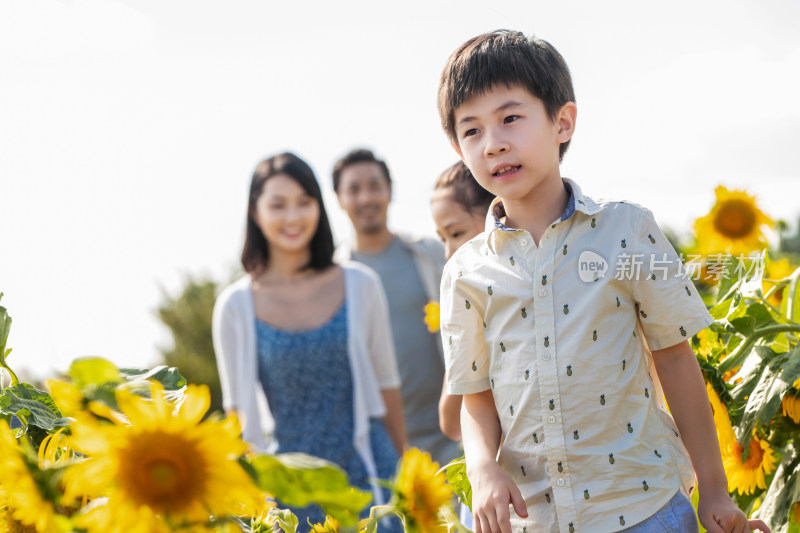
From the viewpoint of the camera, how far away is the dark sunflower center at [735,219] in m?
3.87

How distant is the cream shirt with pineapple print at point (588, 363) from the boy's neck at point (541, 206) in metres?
0.04

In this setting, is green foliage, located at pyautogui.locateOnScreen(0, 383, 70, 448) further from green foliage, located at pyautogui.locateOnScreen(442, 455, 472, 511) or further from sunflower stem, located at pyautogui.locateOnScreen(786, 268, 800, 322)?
sunflower stem, located at pyautogui.locateOnScreen(786, 268, 800, 322)

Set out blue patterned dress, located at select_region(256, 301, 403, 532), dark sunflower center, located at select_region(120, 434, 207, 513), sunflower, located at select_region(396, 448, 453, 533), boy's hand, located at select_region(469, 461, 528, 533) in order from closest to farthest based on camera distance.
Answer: dark sunflower center, located at select_region(120, 434, 207, 513) → sunflower, located at select_region(396, 448, 453, 533) → boy's hand, located at select_region(469, 461, 528, 533) → blue patterned dress, located at select_region(256, 301, 403, 532)

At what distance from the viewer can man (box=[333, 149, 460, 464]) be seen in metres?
3.93

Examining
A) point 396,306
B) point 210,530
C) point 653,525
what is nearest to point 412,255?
point 396,306

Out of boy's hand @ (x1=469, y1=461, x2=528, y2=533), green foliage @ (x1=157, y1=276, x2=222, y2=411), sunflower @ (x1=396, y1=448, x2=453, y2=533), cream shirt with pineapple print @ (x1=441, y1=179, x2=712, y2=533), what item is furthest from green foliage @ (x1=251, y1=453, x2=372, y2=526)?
green foliage @ (x1=157, y1=276, x2=222, y2=411)

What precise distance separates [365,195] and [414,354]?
89 cm

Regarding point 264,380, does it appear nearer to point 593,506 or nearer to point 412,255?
point 412,255

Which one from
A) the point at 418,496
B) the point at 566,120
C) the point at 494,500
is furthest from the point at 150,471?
the point at 566,120

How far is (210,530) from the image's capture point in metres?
0.76

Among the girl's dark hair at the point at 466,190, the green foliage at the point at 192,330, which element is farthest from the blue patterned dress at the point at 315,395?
the green foliage at the point at 192,330

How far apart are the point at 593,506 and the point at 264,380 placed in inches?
91.6

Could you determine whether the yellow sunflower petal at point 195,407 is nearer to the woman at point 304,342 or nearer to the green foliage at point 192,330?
the woman at point 304,342

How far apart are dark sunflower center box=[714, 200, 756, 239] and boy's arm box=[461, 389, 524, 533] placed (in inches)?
106
